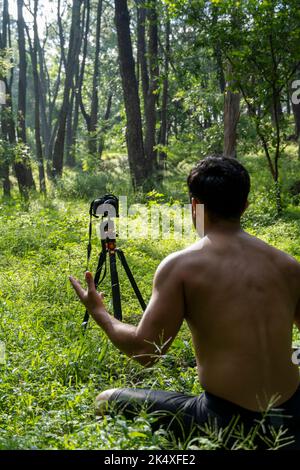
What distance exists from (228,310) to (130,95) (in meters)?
12.1

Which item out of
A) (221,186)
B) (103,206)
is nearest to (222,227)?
(221,186)

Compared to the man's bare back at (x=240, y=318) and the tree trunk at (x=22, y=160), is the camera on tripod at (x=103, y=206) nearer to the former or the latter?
the man's bare back at (x=240, y=318)

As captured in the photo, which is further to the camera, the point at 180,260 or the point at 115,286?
the point at 115,286

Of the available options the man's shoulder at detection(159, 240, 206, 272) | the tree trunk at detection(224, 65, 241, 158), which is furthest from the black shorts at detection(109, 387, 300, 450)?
the tree trunk at detection(224, 65, 241, 158)

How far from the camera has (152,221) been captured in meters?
10.4

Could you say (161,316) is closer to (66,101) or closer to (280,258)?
(280,258)

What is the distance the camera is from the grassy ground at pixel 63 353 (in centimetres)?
256

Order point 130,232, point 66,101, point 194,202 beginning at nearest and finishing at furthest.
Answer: point 194,202 < point 130,232 < point 66,101

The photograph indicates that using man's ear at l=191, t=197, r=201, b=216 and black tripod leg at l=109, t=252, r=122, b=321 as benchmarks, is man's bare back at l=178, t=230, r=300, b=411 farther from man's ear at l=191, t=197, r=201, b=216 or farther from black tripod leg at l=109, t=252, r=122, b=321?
black tripod leg at l=109, t=252, r=122, b=321

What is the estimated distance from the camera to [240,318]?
2184 mm

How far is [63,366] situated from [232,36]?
751 cm

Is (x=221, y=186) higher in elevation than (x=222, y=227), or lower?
higher

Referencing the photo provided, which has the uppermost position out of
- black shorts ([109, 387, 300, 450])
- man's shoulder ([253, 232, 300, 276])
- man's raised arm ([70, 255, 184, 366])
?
man's shoulder ([253, 232, 300, 276])

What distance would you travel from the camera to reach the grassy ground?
2.56 metres
